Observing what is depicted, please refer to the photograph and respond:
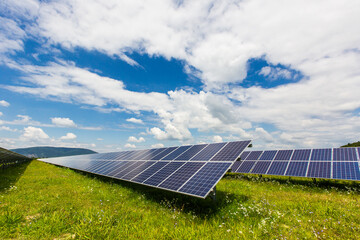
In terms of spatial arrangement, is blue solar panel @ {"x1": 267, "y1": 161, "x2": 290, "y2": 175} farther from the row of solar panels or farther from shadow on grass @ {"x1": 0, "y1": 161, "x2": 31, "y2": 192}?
shadow on grass @ {"x1": 0, "y1": 161, "x2": 31, "y2": 192}

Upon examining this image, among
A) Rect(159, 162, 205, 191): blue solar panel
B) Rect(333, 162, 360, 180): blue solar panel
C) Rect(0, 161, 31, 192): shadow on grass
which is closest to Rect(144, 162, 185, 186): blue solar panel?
Rect(159, 162, 205, 191): blue solar panel

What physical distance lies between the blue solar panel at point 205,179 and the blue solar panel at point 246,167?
34.1 feet

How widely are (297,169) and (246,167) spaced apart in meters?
5.07

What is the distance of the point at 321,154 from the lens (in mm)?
16234

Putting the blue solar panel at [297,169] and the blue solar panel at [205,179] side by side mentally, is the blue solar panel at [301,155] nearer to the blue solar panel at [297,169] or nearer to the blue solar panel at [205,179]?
the blue solar panel at [297,169]

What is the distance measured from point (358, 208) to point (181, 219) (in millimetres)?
8469

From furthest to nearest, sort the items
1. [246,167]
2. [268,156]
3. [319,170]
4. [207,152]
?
[268,156] < [246,167] < [319,170] < [207,152]

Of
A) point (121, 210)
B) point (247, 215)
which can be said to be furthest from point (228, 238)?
point (121, 210)

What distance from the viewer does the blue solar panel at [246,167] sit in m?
17.9

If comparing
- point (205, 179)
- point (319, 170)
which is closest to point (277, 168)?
point (319, 170)

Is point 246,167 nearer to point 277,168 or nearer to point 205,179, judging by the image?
point 277,168

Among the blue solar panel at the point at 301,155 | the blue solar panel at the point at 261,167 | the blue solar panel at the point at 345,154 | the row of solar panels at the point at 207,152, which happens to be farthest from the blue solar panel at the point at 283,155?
the row of solar panels at the point at 207,152

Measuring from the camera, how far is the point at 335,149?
1628 cm

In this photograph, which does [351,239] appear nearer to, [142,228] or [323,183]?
[142,228]
